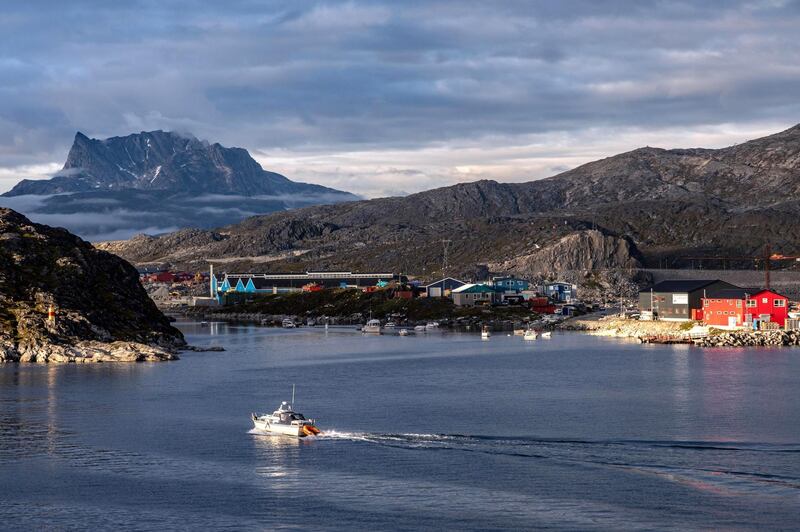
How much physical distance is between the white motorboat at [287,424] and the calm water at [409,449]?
879mm

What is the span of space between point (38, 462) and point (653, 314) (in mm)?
105108

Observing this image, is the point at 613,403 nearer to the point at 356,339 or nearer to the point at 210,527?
the point at 210,527

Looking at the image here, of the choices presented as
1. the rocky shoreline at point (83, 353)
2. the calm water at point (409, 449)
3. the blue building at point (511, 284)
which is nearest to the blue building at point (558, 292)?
the blue building at point (511, 284)

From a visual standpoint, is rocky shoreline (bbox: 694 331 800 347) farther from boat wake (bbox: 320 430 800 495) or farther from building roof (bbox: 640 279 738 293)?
boat wake (bbox: 320 430 800 495)

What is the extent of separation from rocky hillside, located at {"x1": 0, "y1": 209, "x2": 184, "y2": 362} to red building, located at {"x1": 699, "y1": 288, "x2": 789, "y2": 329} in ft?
205

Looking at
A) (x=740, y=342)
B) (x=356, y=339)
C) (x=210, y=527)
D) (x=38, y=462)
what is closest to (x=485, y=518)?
(x=210, y=527)

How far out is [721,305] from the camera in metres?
132

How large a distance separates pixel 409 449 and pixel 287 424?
846 centimetres

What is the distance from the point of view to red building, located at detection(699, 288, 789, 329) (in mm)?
128625

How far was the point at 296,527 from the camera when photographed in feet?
138

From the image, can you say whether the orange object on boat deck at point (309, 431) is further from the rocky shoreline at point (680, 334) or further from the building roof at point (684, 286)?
the building roof at point (684, 286)

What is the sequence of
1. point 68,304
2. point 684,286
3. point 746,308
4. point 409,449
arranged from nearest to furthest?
point 409,449 → point 68,304 → point 746,308 → point 684,286

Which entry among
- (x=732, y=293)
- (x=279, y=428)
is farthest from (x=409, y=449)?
(x=732, y=293)

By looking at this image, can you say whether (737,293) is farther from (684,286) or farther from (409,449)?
(409,449)
